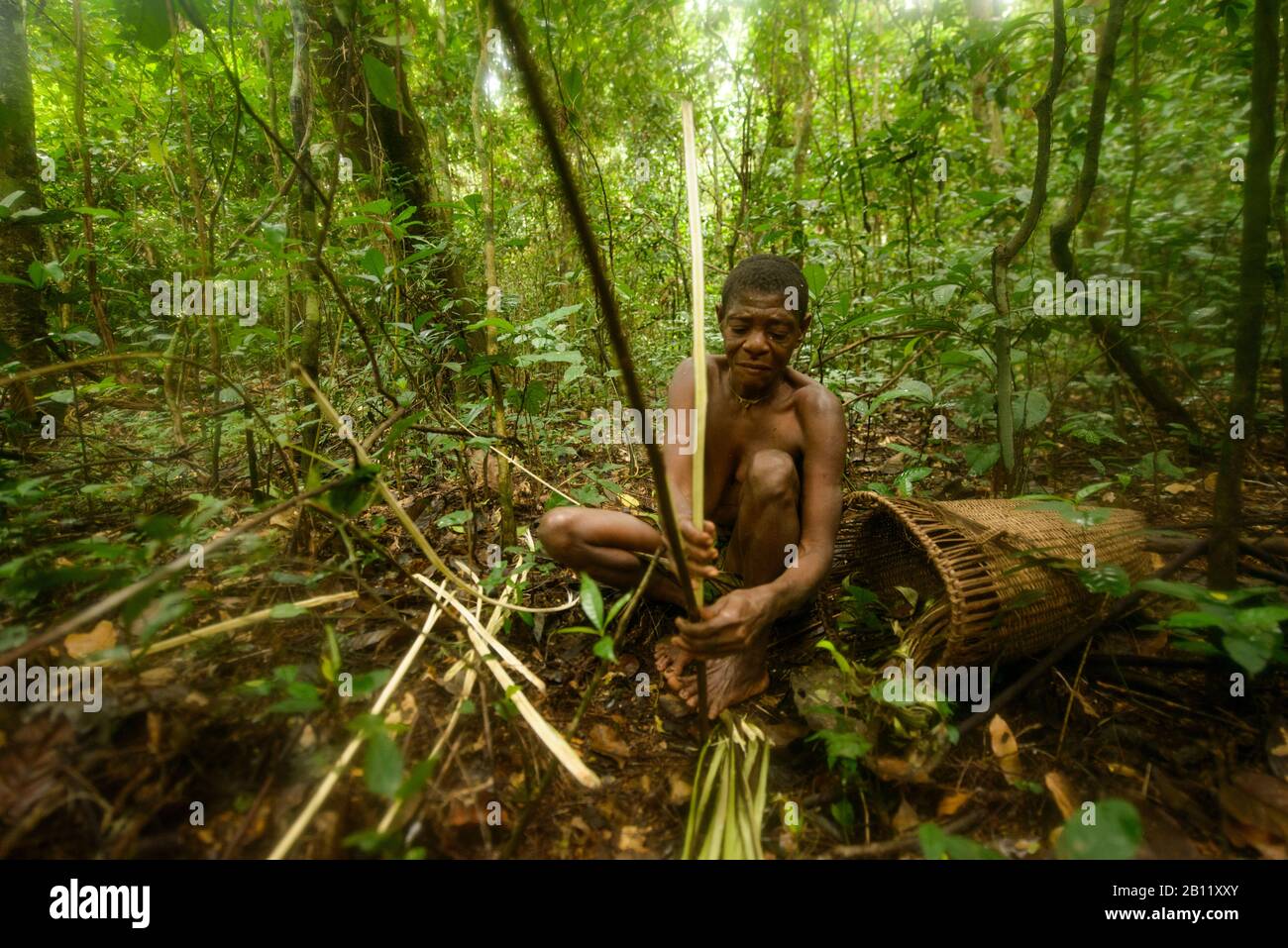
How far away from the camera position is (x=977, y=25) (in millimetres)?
3350

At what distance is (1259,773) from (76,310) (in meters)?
6.33

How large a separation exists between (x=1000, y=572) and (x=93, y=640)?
108 inches

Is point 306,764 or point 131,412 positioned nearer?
point 306,764

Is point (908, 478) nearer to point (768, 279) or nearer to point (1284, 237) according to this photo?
point (768, 279)

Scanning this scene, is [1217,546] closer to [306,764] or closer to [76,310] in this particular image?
[306,764]

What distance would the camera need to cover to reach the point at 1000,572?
1757 mm

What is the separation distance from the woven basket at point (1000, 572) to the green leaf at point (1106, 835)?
0.65 meters

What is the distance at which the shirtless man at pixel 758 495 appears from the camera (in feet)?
6.73

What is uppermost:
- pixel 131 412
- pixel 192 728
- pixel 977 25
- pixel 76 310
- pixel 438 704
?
pixel 977 25

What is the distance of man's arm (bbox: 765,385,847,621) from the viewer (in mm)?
1959

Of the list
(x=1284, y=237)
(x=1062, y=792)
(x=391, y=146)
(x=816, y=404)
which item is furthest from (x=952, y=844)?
(x=391, y=146)

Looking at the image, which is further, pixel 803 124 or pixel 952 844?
pixel 803 124

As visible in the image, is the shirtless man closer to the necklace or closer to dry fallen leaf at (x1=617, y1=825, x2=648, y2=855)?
the necklace
